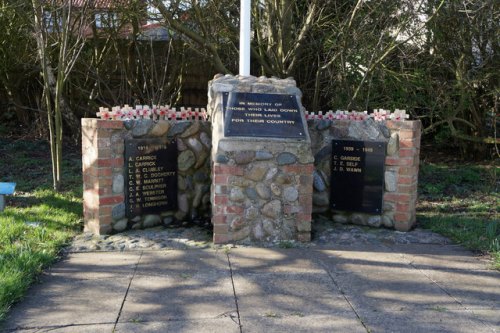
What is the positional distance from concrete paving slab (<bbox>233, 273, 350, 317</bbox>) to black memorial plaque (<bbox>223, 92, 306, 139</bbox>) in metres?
1.46

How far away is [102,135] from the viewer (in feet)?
16.6

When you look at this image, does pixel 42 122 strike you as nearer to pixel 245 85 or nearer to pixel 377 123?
pixel 245 85

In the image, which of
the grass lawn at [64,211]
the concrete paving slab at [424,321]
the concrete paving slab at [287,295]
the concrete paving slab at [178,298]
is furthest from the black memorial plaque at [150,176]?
the concrete paving slab at [424,321]

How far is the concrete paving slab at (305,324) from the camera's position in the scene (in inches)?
130

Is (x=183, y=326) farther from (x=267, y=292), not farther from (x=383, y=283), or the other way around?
(x=383, y=283)

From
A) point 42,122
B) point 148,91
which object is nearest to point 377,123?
point 148,91

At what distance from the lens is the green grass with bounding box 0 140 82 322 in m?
3.89

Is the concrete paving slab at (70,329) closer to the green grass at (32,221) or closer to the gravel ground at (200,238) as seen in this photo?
the green grass at (32,221)

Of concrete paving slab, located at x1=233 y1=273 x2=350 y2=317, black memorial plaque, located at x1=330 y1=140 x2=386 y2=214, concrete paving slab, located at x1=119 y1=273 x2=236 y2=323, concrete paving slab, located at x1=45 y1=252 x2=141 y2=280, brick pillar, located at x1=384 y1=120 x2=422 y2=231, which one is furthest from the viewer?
black memorial plaque, located at x1=330 y1=140 x2=386 y2=214

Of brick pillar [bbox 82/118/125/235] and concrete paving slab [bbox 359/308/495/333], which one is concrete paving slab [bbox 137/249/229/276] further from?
concrete paving slab [bbox 359/308/495/333]

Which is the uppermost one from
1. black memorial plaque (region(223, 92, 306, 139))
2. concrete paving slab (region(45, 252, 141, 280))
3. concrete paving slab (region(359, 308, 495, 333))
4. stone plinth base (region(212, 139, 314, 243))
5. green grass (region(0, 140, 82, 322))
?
black memorial plaque (region(223, 92, 306, 139))

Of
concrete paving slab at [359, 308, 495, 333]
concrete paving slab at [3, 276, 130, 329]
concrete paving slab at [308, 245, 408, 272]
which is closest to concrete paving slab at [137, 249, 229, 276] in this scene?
concrete paving slab at [3, 276, 130, 329]

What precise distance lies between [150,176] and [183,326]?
7.98 ft

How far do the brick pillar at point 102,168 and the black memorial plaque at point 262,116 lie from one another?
1.13 metres
